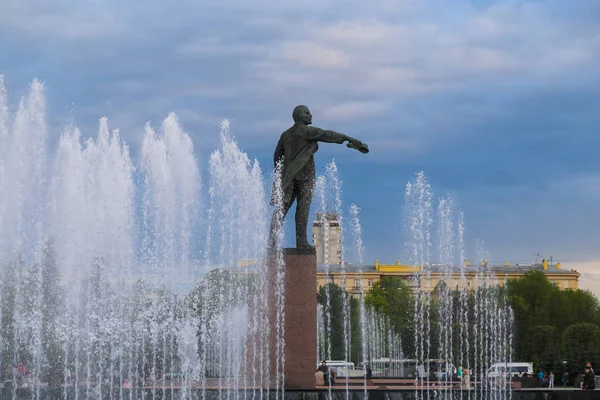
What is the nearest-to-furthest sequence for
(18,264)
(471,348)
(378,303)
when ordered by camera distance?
(18,264)
(471,348)
(378,303)

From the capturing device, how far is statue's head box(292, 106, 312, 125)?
16.6 metres

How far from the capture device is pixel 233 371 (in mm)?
16000

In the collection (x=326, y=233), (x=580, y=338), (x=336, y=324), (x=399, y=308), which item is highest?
(x=326, y=233)

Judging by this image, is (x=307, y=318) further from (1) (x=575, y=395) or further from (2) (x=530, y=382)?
(2) (x=530, y=382)

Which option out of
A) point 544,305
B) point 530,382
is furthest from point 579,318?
point 530,382

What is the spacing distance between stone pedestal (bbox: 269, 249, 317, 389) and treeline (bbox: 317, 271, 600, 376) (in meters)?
27.1

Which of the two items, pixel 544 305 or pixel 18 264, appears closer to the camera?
pixel 18 264

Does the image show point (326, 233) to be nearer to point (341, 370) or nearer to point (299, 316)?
point (341, 370)

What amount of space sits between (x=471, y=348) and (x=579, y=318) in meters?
13.4

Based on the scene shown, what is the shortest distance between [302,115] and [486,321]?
1474 inches

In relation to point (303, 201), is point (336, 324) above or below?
below

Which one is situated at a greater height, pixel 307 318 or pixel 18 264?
pixel 18 264

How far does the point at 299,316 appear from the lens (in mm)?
15516

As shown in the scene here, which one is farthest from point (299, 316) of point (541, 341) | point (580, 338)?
point (541, 341)
